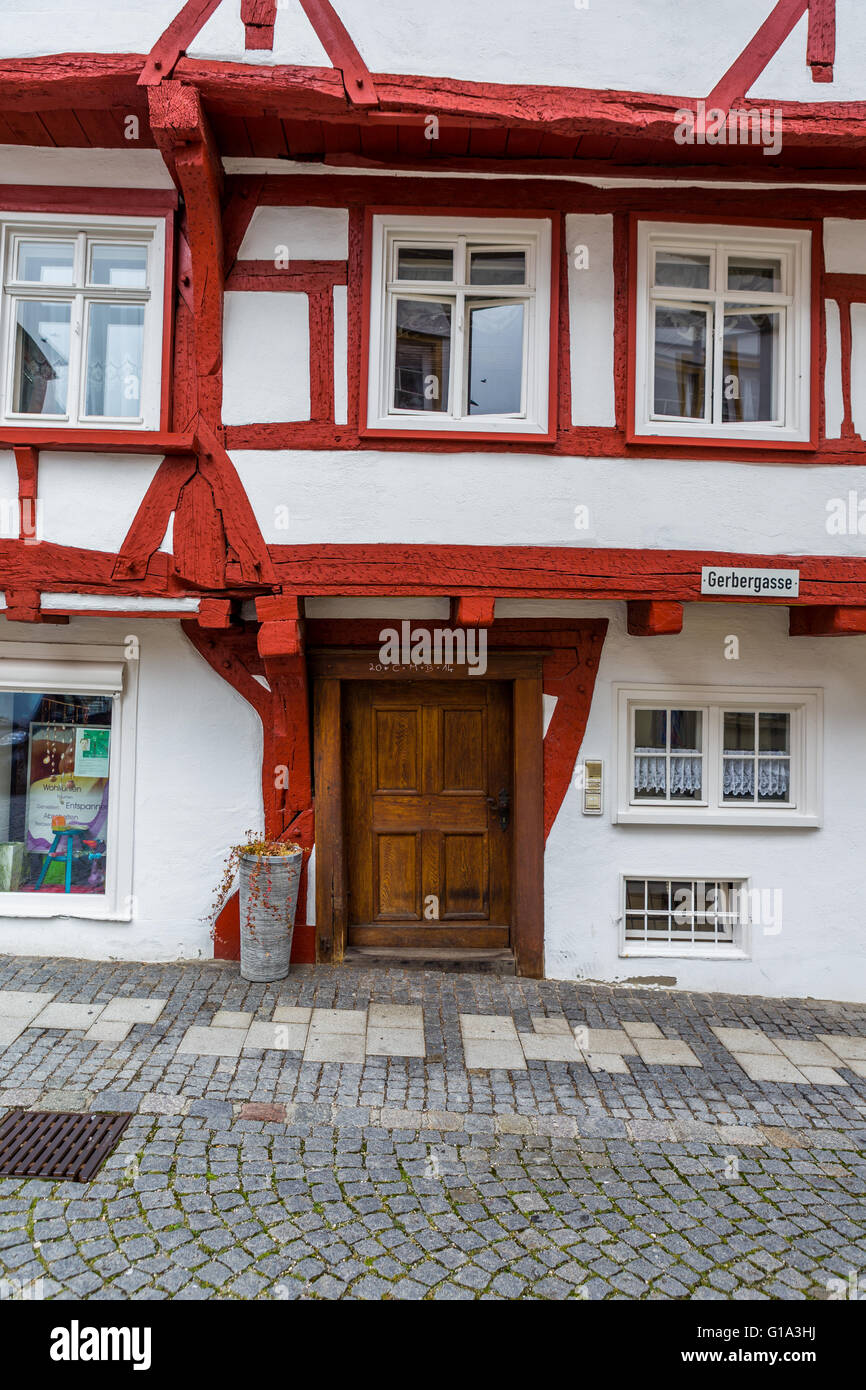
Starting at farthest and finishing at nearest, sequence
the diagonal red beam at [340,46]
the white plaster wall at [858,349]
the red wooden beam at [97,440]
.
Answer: the white plaster wall at [858,349] → the red wooden beam at [97,440] → the diagonal red beam at [340,46]

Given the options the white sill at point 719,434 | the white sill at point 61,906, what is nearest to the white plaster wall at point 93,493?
the white sill at point 61,906

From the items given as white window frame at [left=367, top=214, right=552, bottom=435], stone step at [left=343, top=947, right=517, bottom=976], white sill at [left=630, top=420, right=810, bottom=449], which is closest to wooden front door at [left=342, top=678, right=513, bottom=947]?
stone step at [left=343, top=947, right=517, bottom=976]

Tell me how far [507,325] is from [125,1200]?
539cm

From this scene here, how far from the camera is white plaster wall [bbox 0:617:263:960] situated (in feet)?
19.2

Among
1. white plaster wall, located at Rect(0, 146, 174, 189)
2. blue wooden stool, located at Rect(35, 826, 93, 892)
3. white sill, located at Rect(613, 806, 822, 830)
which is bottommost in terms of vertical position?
blue wooden stool, located at Rect(35, 826, 93, 892)

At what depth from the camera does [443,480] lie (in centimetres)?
521

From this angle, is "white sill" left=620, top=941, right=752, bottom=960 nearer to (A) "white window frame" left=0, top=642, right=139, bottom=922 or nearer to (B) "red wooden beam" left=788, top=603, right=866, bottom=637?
(B) "red wooden beam" left=788, top=603, right=866, bottom=637

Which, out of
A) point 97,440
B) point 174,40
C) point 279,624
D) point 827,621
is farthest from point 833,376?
point 97,440

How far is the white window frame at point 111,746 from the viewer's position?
230 inches

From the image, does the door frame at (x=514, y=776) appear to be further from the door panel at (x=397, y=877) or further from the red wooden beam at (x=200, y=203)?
the red wooden beam at (x=200, y=203)

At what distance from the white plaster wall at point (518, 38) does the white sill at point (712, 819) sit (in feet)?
15.4

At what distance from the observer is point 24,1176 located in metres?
3.45

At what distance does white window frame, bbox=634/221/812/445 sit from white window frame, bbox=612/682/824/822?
1.81 meters

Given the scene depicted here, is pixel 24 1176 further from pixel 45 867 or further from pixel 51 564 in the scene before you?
pixel 51 564
